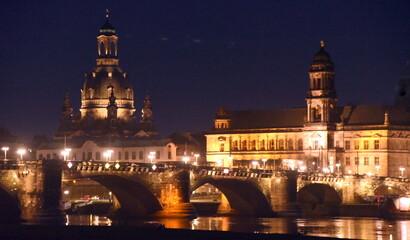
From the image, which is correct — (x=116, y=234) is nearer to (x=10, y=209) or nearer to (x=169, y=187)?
(x=10, y=209)

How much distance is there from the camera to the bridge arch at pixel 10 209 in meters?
121

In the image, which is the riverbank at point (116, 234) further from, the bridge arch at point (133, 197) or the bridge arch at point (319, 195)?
the bridge arch at point (319, 195)

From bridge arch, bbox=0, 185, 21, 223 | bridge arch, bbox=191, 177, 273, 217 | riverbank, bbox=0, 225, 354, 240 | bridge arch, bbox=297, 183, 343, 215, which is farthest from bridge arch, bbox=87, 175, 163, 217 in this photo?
bridge arch, bbox=297, 183, 343, 215

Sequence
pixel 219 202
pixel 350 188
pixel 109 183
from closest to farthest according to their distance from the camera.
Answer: pixel 109 183, pixel 219 202, pixel 350 188

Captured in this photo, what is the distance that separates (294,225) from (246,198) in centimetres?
2346

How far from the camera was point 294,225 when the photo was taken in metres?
139

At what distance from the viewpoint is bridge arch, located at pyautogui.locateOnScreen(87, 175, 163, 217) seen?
139250mm

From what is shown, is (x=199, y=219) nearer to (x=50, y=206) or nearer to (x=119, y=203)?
(x=119, y=203)

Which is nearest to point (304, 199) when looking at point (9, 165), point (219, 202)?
point (219, 202)

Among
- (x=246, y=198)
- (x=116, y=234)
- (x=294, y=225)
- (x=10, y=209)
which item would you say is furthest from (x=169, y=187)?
(x=116, y=234)

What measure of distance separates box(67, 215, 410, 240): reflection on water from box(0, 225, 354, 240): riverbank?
9.61 metres

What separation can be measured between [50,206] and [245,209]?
140 ft

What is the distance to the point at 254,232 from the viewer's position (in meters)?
122

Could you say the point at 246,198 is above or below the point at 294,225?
above
